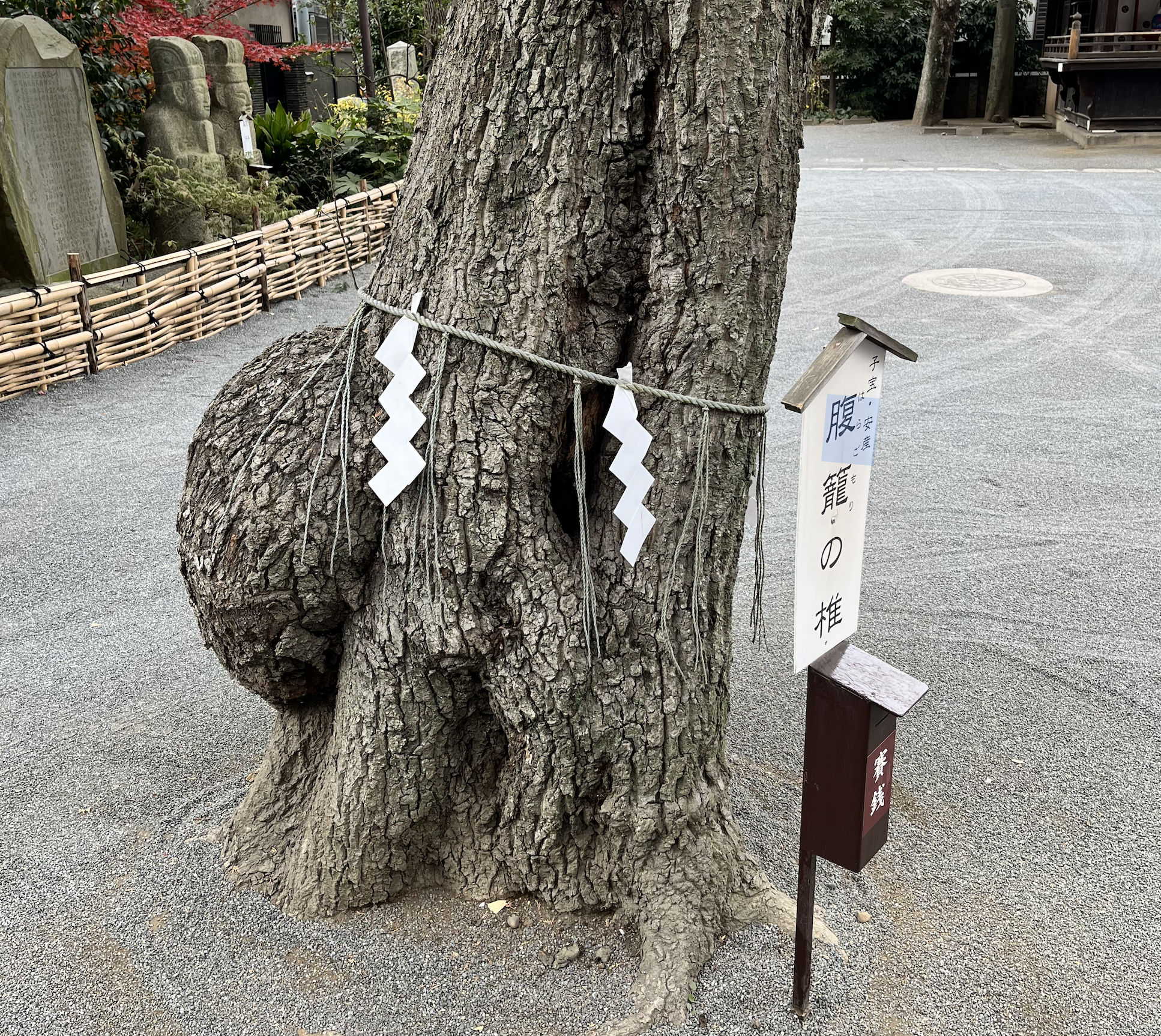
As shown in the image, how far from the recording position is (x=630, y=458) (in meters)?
2.45

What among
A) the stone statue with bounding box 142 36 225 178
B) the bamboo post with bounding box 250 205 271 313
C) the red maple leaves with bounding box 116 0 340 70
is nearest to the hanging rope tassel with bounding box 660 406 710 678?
the bamboo post with bounding box 250 205 271 313

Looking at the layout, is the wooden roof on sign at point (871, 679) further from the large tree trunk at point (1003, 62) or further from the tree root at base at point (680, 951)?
the large tree trunk at point (1003, 62)

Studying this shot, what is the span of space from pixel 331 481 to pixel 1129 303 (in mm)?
9314

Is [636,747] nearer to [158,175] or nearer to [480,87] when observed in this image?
[480,87]

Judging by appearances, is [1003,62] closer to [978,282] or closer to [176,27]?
[978,282]

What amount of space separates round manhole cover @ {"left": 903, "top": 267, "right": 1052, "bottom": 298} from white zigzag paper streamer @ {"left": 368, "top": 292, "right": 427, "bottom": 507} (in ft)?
28.9

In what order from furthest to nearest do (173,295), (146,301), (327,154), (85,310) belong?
(327,154), (173,295), (146,301), (85,310)

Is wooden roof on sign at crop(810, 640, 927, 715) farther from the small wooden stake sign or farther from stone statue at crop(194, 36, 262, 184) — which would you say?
stone statue at crop(194, 36, 262, 184)

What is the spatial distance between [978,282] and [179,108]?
8262mm

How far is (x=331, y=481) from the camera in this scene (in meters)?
2.62

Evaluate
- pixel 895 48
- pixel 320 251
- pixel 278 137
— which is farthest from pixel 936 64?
pixel 320 251

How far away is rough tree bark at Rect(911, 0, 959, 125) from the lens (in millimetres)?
21734

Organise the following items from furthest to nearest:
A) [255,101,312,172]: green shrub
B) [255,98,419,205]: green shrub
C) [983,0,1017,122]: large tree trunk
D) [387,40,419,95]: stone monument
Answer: [983,0,1017,122]: large tree trunk
[387,40,419,95]: stone monument
[255,101,312,172]: green shrub
[255,98,419,205]: green shrub

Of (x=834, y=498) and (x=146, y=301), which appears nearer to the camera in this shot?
(x=834, y=498)
